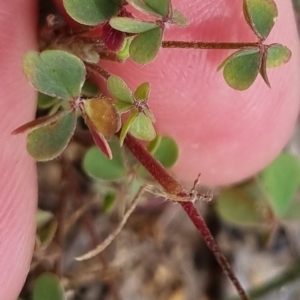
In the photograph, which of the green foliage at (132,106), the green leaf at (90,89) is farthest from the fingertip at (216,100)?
the green foliage at (132,106)

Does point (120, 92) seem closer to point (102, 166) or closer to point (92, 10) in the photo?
point (92, 10)

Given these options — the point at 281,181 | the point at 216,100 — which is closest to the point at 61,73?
the point at 216,100

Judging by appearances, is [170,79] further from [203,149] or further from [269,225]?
[269,225]

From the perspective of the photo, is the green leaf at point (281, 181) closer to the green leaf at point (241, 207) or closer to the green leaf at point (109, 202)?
the green leaf at point (241, 207)

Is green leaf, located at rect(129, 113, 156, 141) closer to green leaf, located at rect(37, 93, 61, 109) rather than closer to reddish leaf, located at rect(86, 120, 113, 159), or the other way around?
reddish leaf, located at rect(86, 120, 113, 159)

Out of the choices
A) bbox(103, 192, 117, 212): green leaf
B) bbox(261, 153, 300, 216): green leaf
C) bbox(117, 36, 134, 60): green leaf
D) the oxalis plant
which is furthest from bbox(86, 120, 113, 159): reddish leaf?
bbox(261, 153, 300, 216): green leaf
